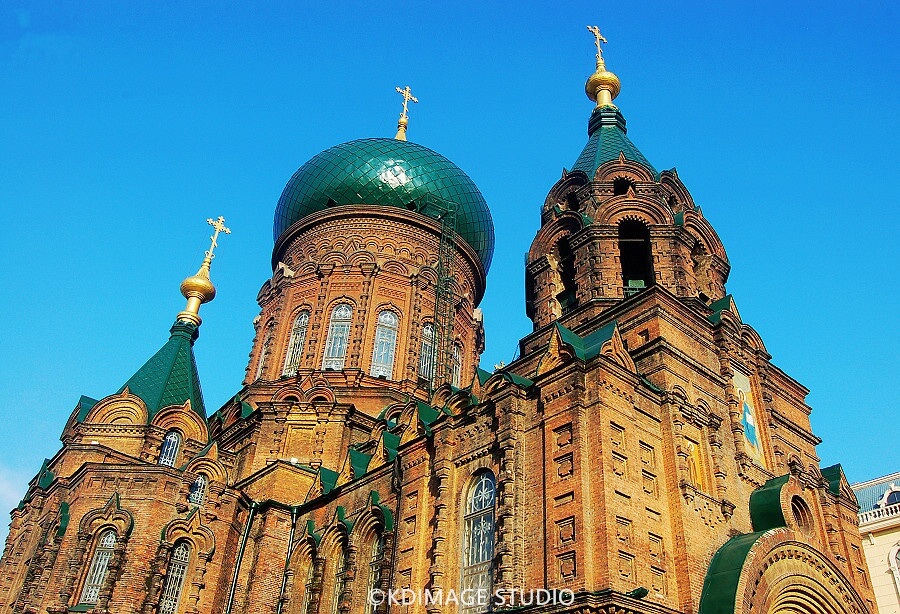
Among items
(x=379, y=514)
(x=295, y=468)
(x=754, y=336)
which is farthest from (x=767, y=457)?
(x=295, y=468)

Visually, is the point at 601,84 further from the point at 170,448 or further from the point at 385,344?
the point at 170,448

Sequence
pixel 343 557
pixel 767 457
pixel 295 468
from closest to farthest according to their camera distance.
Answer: pixel 767 457 → pixel 343 557 → pixel 295 468

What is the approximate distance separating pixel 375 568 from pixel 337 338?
26.8 ft

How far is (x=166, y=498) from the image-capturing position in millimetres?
14688

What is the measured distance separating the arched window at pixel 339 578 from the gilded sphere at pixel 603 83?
40.1 ft

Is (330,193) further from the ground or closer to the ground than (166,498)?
further from the ground

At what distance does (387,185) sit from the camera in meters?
22.2

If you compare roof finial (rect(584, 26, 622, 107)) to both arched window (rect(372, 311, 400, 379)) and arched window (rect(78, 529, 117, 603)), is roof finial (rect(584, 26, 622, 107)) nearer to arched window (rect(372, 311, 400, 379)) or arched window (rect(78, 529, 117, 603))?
arched window (rect(372, 311, 400, 379))

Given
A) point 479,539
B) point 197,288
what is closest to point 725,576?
point 479,539

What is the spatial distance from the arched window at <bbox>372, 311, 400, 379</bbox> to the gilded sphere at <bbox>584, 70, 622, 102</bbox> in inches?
294

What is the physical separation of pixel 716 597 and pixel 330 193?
15.7 metres

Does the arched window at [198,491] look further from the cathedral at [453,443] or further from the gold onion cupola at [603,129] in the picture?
the gold onion cupola at [603,129]

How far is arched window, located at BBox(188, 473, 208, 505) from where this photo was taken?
15180 mm

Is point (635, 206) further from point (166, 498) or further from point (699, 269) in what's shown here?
point (166, 498)
